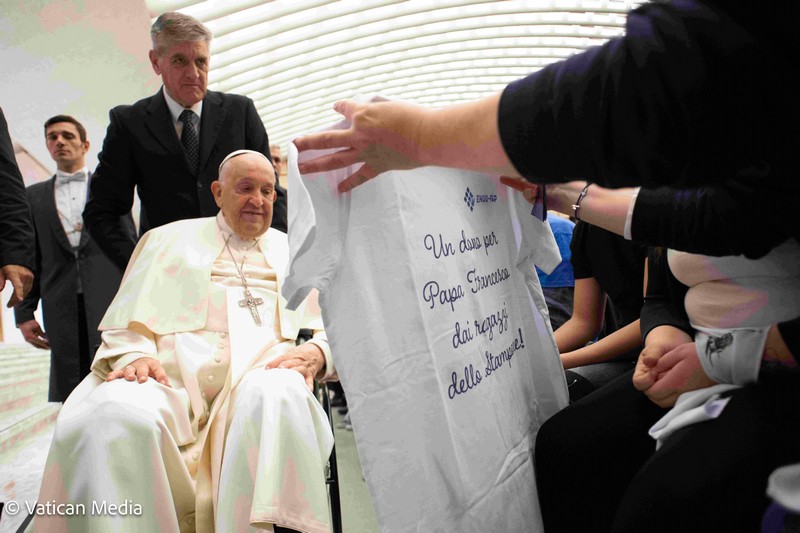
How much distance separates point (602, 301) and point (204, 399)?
1657mm

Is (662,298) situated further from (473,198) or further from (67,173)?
(67,173)

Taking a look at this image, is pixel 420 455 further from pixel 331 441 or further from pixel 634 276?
pixel 634 276

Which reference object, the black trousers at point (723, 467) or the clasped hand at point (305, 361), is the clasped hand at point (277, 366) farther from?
the black trousers at point (723, 467)

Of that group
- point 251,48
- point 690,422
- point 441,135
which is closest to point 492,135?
point 441,135

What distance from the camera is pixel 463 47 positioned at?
680 inches

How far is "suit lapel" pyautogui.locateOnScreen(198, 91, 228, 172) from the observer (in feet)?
10.3

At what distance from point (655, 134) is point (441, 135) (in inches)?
13.7

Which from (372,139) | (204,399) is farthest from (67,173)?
(372,139)

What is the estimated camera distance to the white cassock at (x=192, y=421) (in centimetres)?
176

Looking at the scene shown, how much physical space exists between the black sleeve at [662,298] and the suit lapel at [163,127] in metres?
2.40

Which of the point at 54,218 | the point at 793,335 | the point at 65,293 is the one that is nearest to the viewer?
the point at 793,335

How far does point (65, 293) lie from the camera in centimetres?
417

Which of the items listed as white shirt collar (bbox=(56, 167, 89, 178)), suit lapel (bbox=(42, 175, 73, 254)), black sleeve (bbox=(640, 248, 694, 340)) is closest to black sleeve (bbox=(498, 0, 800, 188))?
black sleeve (bbox=(640, 248, 694, 340))

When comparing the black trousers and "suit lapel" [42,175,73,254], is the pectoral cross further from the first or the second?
"suit lapel" [42,175,73,254]
